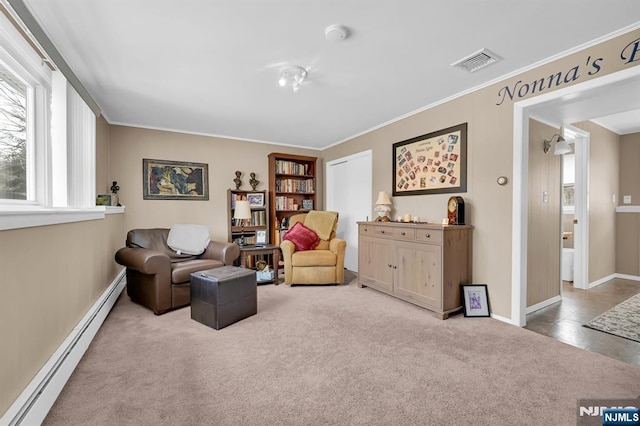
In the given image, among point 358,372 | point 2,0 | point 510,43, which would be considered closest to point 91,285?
point 2,0

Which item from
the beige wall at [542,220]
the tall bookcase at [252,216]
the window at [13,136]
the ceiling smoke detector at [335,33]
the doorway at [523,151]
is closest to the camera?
the window at [13,136]

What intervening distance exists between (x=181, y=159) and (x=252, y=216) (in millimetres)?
1406

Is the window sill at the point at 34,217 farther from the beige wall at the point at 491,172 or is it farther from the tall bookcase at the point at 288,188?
the beige wall at the point at 491,172

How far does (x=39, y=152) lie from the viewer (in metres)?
2.06

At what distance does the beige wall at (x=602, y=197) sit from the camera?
3.96 m

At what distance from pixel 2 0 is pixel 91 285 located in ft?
6.65

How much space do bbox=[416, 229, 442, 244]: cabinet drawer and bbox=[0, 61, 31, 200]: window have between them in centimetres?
320

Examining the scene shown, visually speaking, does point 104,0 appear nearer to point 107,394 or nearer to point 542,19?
point 107,394

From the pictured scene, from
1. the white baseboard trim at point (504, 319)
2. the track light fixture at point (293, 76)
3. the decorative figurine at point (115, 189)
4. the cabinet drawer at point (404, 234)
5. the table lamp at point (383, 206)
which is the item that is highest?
the track light fixture at point (293, 76)

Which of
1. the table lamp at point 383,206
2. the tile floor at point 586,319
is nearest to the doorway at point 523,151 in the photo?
the tile floor at point 586,319

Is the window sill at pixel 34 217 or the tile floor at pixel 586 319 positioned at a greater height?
the window sill at pixel 34 217

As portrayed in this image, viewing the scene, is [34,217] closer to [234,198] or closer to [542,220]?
[234,198]

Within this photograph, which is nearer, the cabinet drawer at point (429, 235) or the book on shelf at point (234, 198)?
the cabinet drawer at point (429, 235)

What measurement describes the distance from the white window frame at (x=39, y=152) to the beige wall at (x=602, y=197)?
540 centimetres
